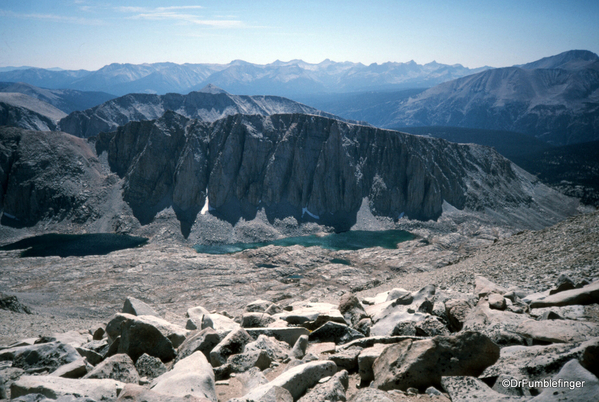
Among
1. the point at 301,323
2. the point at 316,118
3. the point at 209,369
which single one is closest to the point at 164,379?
the point at 209,369

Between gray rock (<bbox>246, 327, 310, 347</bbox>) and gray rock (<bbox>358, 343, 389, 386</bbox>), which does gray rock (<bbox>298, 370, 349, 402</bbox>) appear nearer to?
gray rock (<bbox>358, 343, 389, 386</bbox>)

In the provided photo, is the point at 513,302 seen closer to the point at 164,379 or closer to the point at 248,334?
the point at 248,334

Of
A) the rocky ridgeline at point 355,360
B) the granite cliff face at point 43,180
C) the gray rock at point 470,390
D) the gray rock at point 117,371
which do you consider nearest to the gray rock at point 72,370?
the rocky ridgeline at point 355,360

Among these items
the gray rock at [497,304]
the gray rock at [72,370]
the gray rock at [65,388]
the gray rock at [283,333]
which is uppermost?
the gray rock at [497,304]

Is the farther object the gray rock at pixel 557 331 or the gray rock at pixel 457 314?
the gray rock at pixel 457 314

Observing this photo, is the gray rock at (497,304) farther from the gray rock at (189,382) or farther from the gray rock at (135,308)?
the gray rock at (135,308)

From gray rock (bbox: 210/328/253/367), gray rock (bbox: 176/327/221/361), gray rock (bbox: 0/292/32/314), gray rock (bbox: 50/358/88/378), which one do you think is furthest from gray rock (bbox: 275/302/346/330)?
gray rock (bbox: 0/292/32/314)
